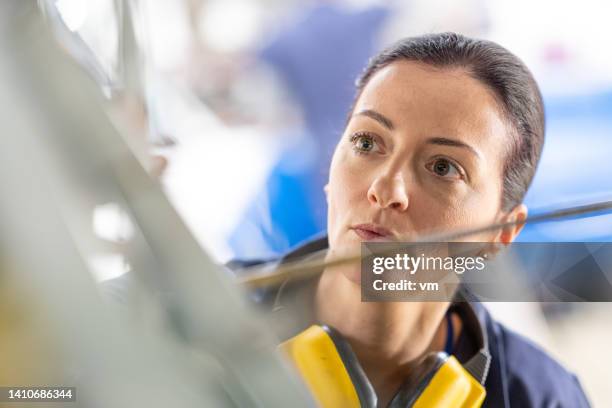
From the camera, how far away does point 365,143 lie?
0.61 m

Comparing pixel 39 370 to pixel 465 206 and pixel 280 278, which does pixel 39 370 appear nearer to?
pixel 280 278

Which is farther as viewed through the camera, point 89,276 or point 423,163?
point 423,163

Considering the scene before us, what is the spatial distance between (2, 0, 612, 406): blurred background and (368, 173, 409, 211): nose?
0.04 meters

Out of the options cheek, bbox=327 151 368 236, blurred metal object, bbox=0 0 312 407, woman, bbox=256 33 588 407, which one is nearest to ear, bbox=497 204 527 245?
woman, bbox=256 33 588 407

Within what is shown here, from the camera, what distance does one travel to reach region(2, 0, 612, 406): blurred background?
0.61 metres

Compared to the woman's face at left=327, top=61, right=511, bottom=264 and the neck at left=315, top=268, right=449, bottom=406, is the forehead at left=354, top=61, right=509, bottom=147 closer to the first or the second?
the woman's face at left=327, top=61, right=511, bottom=264

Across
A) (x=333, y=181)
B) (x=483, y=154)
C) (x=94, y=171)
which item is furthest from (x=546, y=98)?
(x=94, y=171)

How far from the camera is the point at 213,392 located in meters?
0.35

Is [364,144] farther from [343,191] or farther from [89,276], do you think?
[89,276]

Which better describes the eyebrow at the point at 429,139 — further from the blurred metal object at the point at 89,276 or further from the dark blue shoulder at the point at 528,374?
the blurred metal object at the point at 89,276

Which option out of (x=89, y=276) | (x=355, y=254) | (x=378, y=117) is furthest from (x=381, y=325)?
(x=89, y=276)

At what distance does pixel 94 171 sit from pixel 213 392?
0.12 m

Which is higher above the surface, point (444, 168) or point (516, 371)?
point (444, 168)

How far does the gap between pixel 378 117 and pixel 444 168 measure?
0.21 ft
